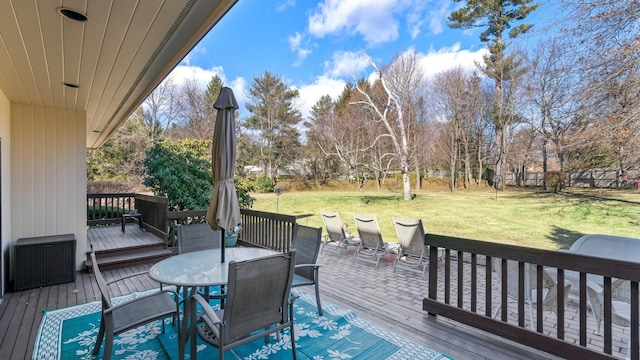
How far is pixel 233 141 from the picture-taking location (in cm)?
314

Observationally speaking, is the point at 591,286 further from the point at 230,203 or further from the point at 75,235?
the point at 75,235

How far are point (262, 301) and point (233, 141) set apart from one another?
1.68 metres

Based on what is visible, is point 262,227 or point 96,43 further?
point 262,227

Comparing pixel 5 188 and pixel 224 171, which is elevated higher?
pixel 224 171

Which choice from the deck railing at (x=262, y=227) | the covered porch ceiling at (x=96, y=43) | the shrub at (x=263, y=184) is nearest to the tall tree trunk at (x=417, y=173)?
the shrub at (x=263, y=184)

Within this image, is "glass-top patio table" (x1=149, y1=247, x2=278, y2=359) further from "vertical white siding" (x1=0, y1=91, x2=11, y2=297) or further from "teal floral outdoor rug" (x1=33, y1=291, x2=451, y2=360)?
"vertical white siding" (x1=0, y1=91, x2=11, y2=297)

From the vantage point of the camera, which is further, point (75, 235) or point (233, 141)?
point (75, 235)

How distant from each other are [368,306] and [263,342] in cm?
140

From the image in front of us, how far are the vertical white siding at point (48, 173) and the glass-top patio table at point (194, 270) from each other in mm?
3128

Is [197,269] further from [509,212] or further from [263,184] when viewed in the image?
[263,184]

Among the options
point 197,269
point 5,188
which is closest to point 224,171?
point 197,269

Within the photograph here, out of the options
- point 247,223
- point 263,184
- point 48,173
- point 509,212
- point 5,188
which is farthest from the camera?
point 263,184

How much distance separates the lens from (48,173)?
15.3 feet

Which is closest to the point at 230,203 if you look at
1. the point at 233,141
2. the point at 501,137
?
the point at 233,141
